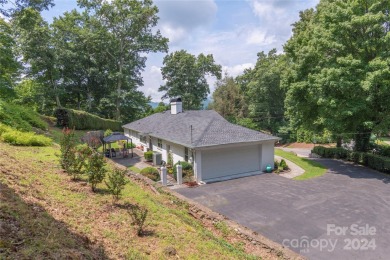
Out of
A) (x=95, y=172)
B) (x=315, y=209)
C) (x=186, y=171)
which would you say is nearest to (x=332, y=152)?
(x=315, y=209)

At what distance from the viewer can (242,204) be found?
1230 centimetres

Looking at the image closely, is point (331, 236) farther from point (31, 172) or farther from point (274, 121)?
point (274, 121)

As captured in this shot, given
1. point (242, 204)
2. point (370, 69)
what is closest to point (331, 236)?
point (242, 204)

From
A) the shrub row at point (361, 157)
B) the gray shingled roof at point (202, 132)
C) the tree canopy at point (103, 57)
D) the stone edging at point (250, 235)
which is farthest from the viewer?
the tree canopy at point (103, 57)

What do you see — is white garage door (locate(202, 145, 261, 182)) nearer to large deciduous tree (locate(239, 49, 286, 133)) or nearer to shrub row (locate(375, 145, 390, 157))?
shrub row (locate(375, 145, 390, 157))

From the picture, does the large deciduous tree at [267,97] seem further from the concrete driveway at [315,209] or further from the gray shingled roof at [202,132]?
the concrete driveway at [315,209]

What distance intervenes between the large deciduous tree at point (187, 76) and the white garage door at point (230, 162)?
25.7m

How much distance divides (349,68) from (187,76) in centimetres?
2847

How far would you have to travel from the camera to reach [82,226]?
5.38 meters

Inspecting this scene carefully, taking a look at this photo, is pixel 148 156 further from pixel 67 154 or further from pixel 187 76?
pixel 187 76

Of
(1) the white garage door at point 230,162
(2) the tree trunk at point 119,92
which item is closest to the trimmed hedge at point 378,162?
(1) the white garage door at point 230,162

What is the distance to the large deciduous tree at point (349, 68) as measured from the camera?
17250mm

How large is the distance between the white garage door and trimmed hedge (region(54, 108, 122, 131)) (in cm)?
1720

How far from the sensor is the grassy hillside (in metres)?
4.08
